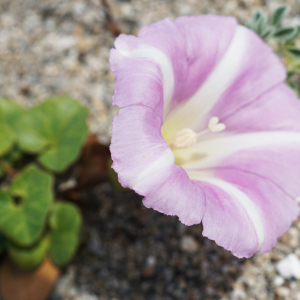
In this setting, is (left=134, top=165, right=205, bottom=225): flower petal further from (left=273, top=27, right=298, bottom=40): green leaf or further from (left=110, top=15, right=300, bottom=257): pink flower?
(left=273, top=27, right=298, bottom=40): green leaf

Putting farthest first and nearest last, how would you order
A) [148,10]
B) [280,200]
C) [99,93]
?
[148,10] → [99,93] → [280,200]

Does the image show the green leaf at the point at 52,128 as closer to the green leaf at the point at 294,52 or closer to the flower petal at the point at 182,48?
the flower petal at the point at 182,48

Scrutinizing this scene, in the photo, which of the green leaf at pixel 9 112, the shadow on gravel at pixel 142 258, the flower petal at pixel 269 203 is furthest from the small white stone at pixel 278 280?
the green leaf at pixel 9 112

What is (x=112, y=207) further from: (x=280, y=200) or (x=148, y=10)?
(x=148, y=10)

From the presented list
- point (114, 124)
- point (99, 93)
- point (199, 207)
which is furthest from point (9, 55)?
point (199, 207)

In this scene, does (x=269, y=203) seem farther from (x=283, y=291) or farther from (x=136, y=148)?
(x=283, y=291)

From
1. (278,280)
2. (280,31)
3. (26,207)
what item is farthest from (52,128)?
(278,280)

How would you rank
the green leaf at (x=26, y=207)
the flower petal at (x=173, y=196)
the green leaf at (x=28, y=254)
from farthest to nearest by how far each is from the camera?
the green leaf at (x=28, y=254) < the green leaf at (x=26, y=207) < the flower petal at (x=173, y=196)
